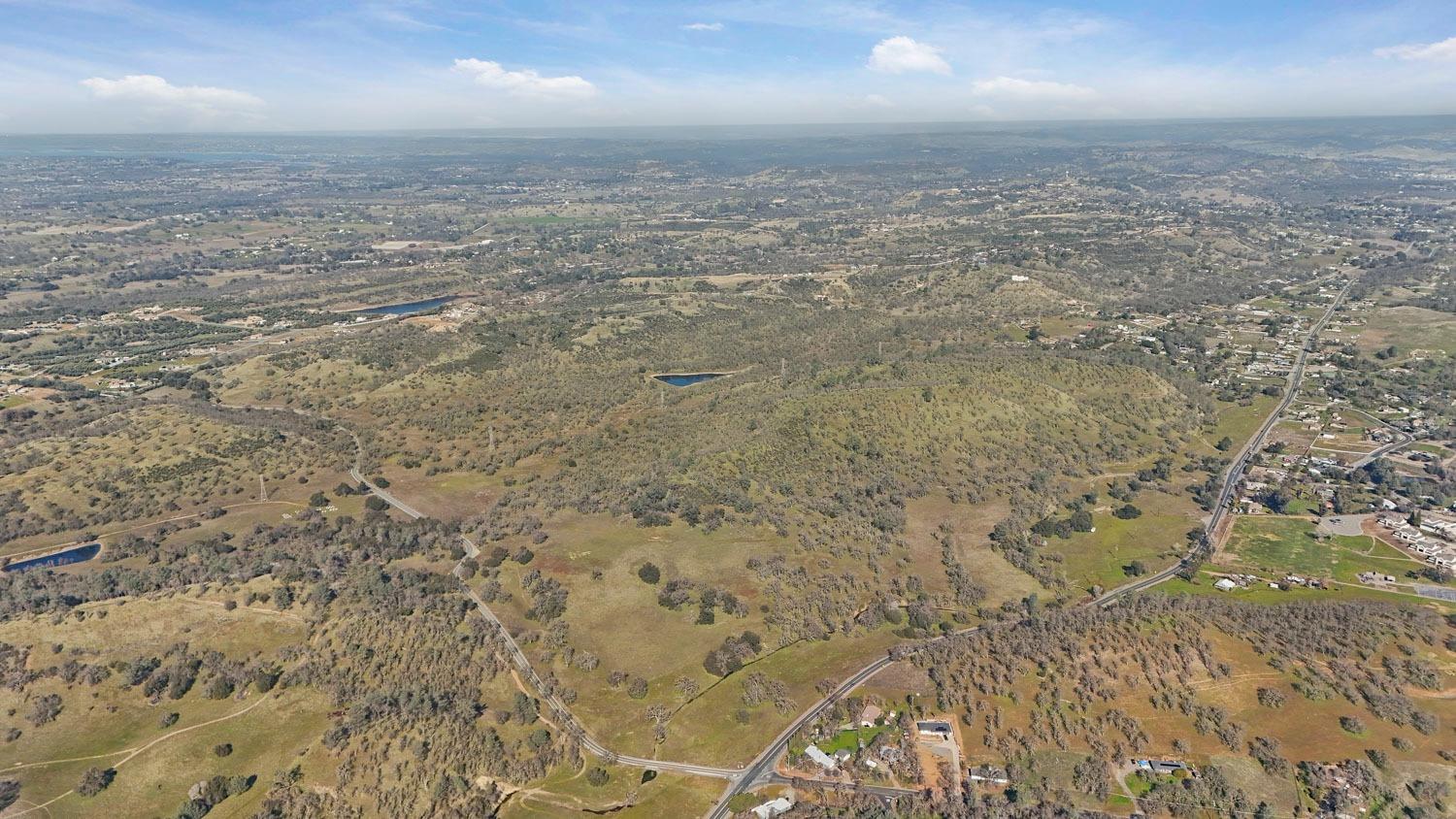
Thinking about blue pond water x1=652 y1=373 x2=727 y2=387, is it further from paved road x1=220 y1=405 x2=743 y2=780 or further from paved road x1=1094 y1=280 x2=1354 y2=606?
paved road x1=1094 y1=280 x2=1354 y2=606

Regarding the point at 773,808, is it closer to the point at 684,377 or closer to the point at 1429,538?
the point at 1429,538

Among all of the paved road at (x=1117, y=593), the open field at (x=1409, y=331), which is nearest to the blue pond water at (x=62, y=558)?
the paved road at (x=1117, y=593)

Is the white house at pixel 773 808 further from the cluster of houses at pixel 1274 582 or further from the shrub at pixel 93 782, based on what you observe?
the cluster of houses at pixel 1274 582

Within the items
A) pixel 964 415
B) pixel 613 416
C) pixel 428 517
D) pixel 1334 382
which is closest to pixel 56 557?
pixel 428 517

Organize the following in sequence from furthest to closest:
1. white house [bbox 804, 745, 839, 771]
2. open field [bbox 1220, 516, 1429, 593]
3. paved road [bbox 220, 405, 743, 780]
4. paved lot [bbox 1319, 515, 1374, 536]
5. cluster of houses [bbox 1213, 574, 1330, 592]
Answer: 1. paved lot [bbox 1319, 515, 1374, 536]
2. open field [bbox 1220, 516, 1429, 593]
3. cluster of houses [bbox 1213, 574, 1330, 592]
4. paved road [bbox 220, 405, 743, 780]
5. white house [bbox 804, 745, 839, 771]

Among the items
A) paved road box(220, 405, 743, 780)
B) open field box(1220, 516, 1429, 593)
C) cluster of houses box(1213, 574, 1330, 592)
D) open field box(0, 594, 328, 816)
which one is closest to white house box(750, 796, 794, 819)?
paved road box(220, 405, 743, 780)
